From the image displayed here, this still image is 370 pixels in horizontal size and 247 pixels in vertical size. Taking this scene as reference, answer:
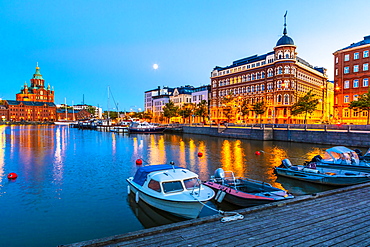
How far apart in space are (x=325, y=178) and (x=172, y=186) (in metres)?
13.6

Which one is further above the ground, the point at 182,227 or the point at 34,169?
the point at 182,227

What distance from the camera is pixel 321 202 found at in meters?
11.5

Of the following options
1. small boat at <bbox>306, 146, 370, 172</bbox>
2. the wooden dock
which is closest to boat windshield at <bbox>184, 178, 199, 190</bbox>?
the wooden dock

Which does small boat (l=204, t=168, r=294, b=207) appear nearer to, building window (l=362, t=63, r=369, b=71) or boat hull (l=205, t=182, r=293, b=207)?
boat hull (l=205, t=182, r=293, b=207)

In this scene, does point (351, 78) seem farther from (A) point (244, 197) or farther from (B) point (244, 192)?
(A) point (244, 197)

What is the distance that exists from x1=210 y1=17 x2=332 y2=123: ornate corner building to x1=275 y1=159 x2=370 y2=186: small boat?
5395cm

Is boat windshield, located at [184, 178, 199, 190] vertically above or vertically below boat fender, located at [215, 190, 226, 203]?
above

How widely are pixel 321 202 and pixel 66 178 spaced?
2228 cm

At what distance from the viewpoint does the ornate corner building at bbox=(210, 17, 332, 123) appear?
280ft

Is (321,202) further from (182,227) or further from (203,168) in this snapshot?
(203,168)

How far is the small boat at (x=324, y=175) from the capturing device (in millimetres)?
18891

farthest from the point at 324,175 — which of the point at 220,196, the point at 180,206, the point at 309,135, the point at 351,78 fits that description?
the point at 351,78

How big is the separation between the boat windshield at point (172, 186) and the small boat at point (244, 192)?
3163mm

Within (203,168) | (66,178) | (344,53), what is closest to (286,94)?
(344,53)
